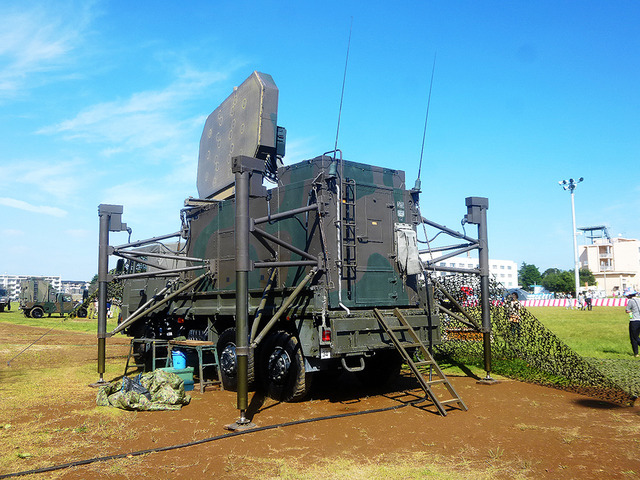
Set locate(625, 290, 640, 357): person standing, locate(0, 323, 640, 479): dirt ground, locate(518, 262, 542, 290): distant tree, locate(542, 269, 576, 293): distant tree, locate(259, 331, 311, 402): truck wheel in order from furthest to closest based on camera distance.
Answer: locate(518, 262, 542, 290): distant tree → locate(542, 269, 576, 293): distant tree → locate(625, 290, 640, 357): person standing → locate(259, 331, 311, 402): truck wheel → locate(0, 323, 640, 479): dirt ground

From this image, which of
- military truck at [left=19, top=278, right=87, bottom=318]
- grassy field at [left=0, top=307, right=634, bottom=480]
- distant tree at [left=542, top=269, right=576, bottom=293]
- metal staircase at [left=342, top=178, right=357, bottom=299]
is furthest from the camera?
distant tree at [left=542, top=269, right=576, bottom=293]

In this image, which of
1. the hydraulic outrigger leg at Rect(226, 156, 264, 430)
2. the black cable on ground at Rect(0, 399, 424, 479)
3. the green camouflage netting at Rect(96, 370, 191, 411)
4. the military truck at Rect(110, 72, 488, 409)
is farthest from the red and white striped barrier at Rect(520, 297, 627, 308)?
the hydraulic outrigger leg at Rect(226, 156, 264, 430)

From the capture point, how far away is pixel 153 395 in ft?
28.6

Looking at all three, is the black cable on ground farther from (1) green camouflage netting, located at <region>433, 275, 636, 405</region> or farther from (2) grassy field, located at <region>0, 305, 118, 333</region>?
(2) grassy field, located at <region>0, 305, 118, 333</region>

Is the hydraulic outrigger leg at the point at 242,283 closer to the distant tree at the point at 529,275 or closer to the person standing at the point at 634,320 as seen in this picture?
the person standing at the point at 634,320

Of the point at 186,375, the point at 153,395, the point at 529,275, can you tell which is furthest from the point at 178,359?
the point at 529,275

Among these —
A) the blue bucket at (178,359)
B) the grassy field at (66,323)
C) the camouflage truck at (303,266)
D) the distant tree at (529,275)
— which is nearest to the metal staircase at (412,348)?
the camouflage truck at (303,266)

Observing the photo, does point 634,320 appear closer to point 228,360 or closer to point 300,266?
point 300,266

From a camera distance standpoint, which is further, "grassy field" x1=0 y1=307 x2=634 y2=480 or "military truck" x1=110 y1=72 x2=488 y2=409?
"military truck" x1=110 y1=72 x2=488 y2=409

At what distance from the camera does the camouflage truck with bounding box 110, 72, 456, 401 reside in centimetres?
834

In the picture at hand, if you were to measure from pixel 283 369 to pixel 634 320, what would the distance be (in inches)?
395

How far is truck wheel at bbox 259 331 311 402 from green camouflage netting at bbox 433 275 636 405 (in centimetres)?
358

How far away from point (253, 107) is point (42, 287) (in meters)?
37.3

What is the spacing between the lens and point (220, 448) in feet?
20.7
